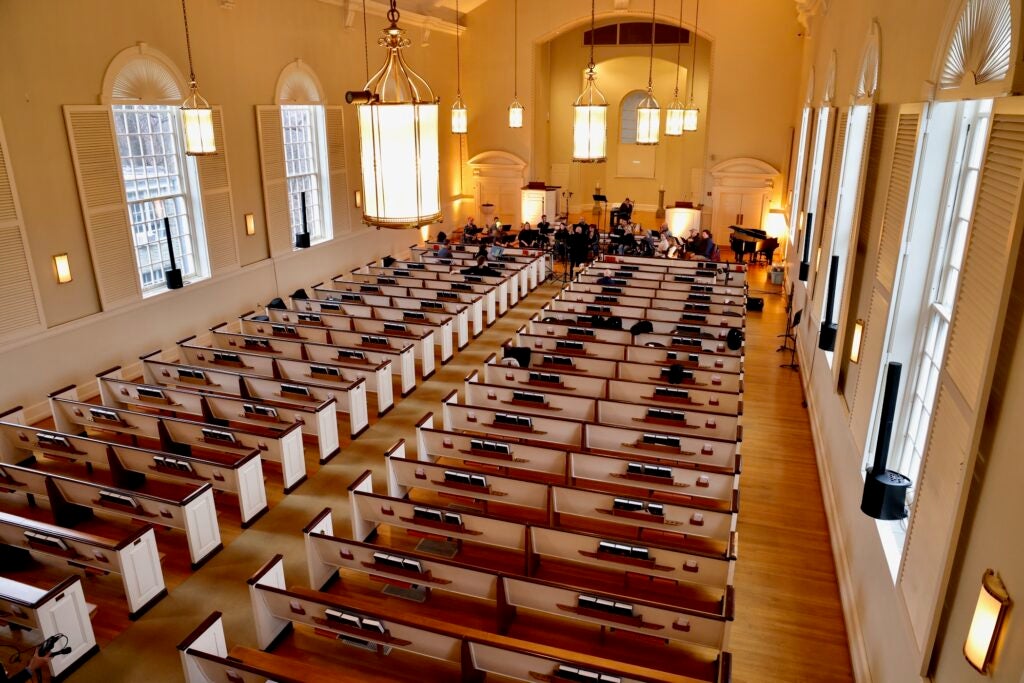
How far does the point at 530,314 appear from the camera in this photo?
15008 mm

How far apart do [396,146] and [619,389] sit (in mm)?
6083

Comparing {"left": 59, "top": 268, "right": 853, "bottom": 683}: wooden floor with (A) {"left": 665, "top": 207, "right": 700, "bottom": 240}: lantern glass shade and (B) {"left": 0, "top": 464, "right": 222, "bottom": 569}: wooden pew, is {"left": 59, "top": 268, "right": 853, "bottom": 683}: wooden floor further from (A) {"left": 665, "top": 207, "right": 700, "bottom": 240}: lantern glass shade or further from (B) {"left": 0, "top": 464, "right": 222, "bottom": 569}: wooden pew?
(A) {"left": 665, "top": 207, "right": 700, "bottom": 240}: lantern glass shade

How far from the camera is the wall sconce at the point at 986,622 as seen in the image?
279cm

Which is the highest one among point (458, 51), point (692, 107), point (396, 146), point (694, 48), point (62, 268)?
point (694, 48)

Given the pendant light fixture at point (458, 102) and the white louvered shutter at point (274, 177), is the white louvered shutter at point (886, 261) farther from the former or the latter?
the pendant light fixture at point (458, 102)

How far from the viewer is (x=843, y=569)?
20.9ft

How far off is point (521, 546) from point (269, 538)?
277 cm

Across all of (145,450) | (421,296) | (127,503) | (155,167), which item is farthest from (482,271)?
(127,503)

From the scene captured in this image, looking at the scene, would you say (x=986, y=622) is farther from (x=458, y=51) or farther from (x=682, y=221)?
(x=458, y=51)

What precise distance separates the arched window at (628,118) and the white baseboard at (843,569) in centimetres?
2113

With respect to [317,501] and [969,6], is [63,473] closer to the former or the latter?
[317,501]

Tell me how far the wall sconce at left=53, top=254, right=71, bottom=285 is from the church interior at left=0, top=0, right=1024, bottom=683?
0.20 ft

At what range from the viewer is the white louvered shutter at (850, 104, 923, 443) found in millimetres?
5453

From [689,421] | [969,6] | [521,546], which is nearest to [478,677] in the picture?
[521,546]
